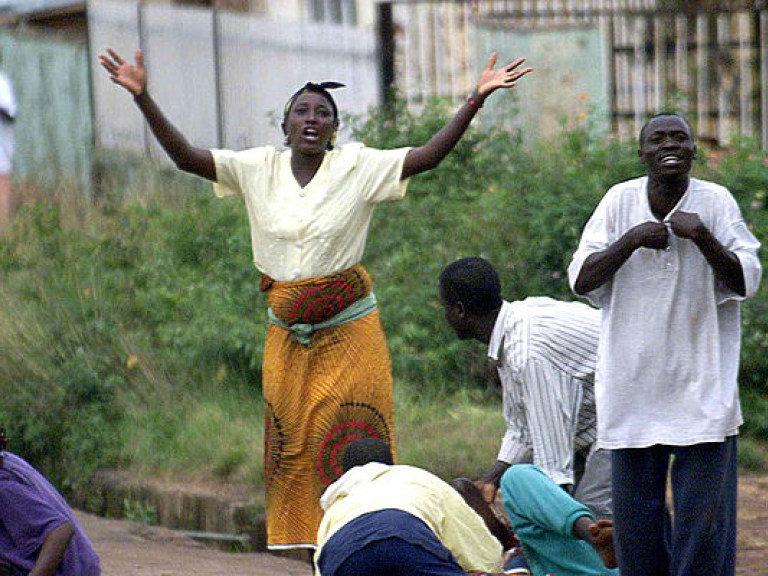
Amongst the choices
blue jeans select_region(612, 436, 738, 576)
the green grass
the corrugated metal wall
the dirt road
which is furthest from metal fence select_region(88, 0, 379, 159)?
blue jeans select_region(612, 436, 738, 576)

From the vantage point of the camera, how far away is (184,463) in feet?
24.9

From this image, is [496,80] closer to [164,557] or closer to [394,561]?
[394,561]

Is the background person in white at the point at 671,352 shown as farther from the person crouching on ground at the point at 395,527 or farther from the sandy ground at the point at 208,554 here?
the sandy ground at the point at 208,554

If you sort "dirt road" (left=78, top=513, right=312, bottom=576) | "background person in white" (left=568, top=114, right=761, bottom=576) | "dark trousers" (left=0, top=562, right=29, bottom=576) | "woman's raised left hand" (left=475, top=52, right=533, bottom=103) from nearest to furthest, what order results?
1. "background person in white" (left=568, top=114, right=761, bottom=576)
2. "dark trousers" (left=0, top=562, right=29, bottom=576)
3. "woman's raised left hand" (left=475, top=52, right=533, bottom=103)
4. "dirt road" (left=78, top=513, right=312, bottom=576)

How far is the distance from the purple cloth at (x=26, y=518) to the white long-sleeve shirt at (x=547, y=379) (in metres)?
1.45

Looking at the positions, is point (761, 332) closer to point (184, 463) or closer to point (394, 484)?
point (184, 463)

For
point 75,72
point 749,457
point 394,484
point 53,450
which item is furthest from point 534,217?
point 75,72

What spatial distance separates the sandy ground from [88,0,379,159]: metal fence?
5530mm

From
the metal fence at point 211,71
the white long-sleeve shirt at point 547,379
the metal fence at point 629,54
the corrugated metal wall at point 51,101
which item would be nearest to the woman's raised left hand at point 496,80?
the white long-sleeve shirt at point 547,379

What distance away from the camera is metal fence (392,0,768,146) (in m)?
11.1

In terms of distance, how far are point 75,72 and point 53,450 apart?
4.91m

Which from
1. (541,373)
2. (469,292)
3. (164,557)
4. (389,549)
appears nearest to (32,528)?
(389,549)

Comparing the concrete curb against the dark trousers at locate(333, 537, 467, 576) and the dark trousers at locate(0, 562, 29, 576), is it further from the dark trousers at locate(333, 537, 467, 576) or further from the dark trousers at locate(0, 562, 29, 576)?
the dark trousers at locate(333, 537, 467, 576)

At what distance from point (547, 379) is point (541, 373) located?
26 mm
